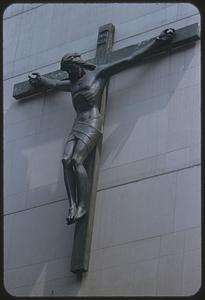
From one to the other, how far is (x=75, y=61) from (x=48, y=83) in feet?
2.41

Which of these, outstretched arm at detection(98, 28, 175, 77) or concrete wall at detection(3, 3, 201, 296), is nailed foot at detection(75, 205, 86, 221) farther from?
outstretched arm at detection(98, 28, 175, 77)

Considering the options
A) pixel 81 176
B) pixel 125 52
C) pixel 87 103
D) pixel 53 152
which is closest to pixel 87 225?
pixel 81 176

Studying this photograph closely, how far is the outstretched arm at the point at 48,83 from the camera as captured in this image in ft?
30.9

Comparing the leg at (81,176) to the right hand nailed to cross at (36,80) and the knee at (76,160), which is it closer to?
the knee at (76,160)

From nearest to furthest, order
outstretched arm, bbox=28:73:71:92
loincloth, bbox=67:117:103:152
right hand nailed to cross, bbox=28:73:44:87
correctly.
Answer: loincloth, bbox=67:117:103:152
outstretched arm, bbox=28:73:71:92
right hand nailed to cross, bbox=28:73:44:87

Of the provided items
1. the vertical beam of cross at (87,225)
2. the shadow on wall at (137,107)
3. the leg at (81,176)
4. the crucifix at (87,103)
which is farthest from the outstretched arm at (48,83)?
the leg at (81,176)

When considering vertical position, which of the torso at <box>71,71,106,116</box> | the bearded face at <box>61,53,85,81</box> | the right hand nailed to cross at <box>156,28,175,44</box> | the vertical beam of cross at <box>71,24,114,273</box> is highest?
the right hand nailed to cross at <box>156,28,175,44</box>

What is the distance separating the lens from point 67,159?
8617mm

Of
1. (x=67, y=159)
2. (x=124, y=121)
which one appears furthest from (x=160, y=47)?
(x=67, y=159)

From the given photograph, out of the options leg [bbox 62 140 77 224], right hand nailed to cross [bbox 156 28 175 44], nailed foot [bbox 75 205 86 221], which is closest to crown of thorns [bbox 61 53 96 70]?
right hand nailed to cross [bbox 156 28 175 44]

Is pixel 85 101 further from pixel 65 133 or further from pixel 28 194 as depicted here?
pixel 28 194

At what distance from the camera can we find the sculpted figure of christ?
28.1 feet

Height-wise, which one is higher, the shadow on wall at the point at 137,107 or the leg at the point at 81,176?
the shadow on wall at the point at 137,107

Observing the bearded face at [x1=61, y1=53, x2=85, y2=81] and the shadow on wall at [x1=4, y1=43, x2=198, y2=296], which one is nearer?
the shadow on wall at [x1=4, y1=43, x2=198, y2=296]
